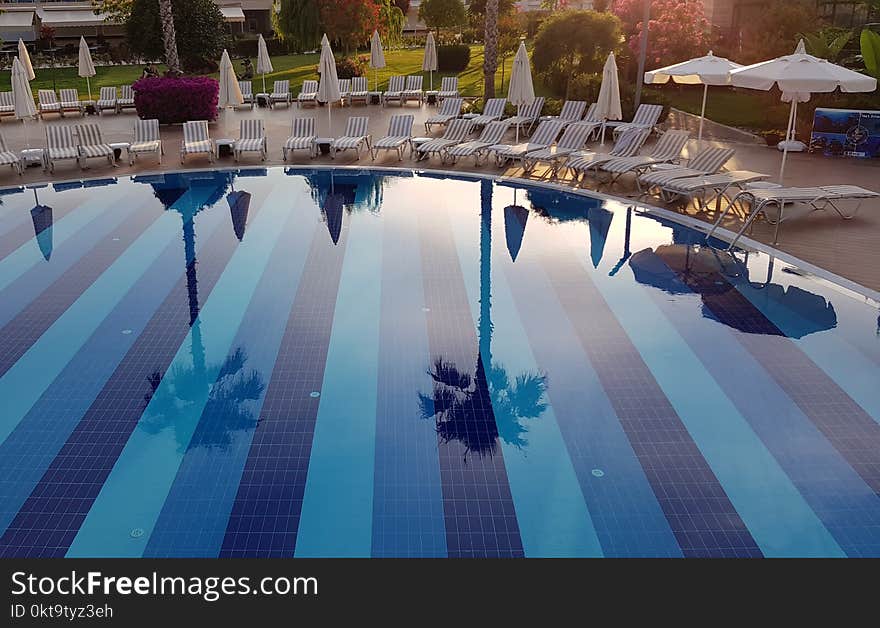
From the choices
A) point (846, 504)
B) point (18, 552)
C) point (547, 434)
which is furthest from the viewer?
point (547, 434)

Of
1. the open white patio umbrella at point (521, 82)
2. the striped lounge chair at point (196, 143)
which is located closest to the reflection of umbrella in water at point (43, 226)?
the striped lounge chair at point (196, 143)

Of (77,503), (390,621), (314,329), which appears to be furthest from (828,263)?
(77,503)

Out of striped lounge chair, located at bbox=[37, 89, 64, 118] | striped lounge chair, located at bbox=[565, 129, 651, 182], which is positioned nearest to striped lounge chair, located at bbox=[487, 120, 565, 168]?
striped lounge chair, located at bbox=[565, 129, 651, 182]

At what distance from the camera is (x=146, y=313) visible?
960 cm

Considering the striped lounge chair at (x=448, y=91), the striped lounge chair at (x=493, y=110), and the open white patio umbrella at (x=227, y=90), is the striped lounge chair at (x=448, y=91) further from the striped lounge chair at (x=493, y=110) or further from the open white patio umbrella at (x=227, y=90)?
the open white patio umbrella at (x=227, y=90)

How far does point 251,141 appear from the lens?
17.6 m

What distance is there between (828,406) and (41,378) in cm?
761

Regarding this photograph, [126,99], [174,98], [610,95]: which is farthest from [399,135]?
[126,99]

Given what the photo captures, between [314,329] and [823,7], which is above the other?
[823,7]

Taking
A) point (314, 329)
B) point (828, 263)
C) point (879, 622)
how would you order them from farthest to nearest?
1. point (828, 263)
2. point (314, 329)
3. point (879, 622)

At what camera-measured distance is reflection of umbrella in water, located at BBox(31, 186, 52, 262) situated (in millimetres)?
12047

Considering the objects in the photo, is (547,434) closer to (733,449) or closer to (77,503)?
(733,449)

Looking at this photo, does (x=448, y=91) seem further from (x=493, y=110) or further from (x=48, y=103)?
(x=48, y=103)

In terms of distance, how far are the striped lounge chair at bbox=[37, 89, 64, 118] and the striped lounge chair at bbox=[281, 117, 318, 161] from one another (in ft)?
30.9
